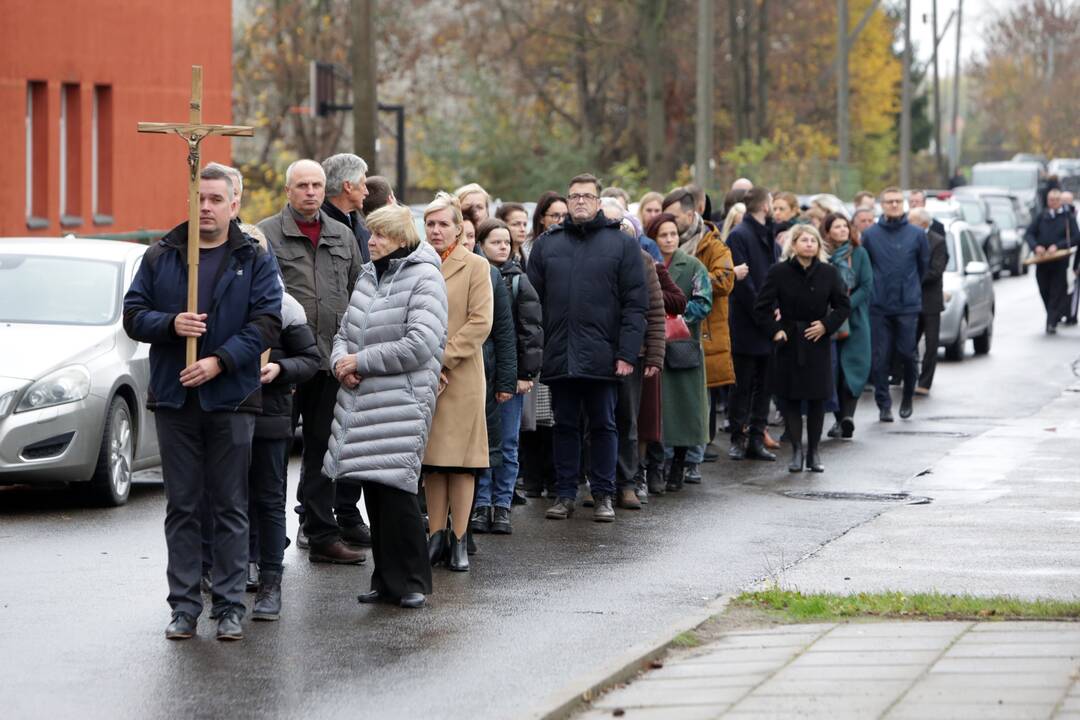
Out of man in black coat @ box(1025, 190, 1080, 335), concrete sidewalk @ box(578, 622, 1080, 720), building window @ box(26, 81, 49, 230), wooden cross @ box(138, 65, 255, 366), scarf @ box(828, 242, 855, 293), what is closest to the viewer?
concrete sidewalk @ box(578, 622, 1080, 720)

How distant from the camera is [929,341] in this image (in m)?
19.3

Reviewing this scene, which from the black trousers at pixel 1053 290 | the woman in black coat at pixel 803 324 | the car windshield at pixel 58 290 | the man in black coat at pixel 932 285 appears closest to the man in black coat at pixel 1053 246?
the black trousers at pixel 1053 290

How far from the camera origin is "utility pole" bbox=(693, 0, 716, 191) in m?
29.3

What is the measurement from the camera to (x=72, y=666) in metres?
7.50

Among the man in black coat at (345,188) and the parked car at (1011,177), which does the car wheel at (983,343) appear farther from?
the parked car at (1011,177)

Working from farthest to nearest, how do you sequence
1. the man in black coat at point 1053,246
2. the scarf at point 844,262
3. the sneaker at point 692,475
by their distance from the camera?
the man in black coat at point 1053,246 < the scarf at point 844,262 < the sneaker at point 692,475

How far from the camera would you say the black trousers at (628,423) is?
39.0ft

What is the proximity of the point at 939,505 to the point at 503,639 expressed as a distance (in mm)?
4970

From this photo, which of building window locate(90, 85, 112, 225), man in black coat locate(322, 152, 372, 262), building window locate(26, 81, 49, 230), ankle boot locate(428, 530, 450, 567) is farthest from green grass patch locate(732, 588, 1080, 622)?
building window locate(90, 85, 112, 225)

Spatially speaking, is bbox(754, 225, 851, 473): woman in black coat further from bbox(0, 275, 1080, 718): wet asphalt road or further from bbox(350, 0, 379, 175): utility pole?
bbox(350, 0, 379, 175): utility pole

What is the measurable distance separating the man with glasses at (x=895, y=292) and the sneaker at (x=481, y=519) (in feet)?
24.1

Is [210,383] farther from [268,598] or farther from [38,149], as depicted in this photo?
[38,149]

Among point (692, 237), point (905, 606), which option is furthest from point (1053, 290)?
point (905, 606)

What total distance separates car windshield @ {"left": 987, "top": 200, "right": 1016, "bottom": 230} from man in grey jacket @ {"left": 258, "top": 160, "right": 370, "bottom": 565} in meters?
37.7
